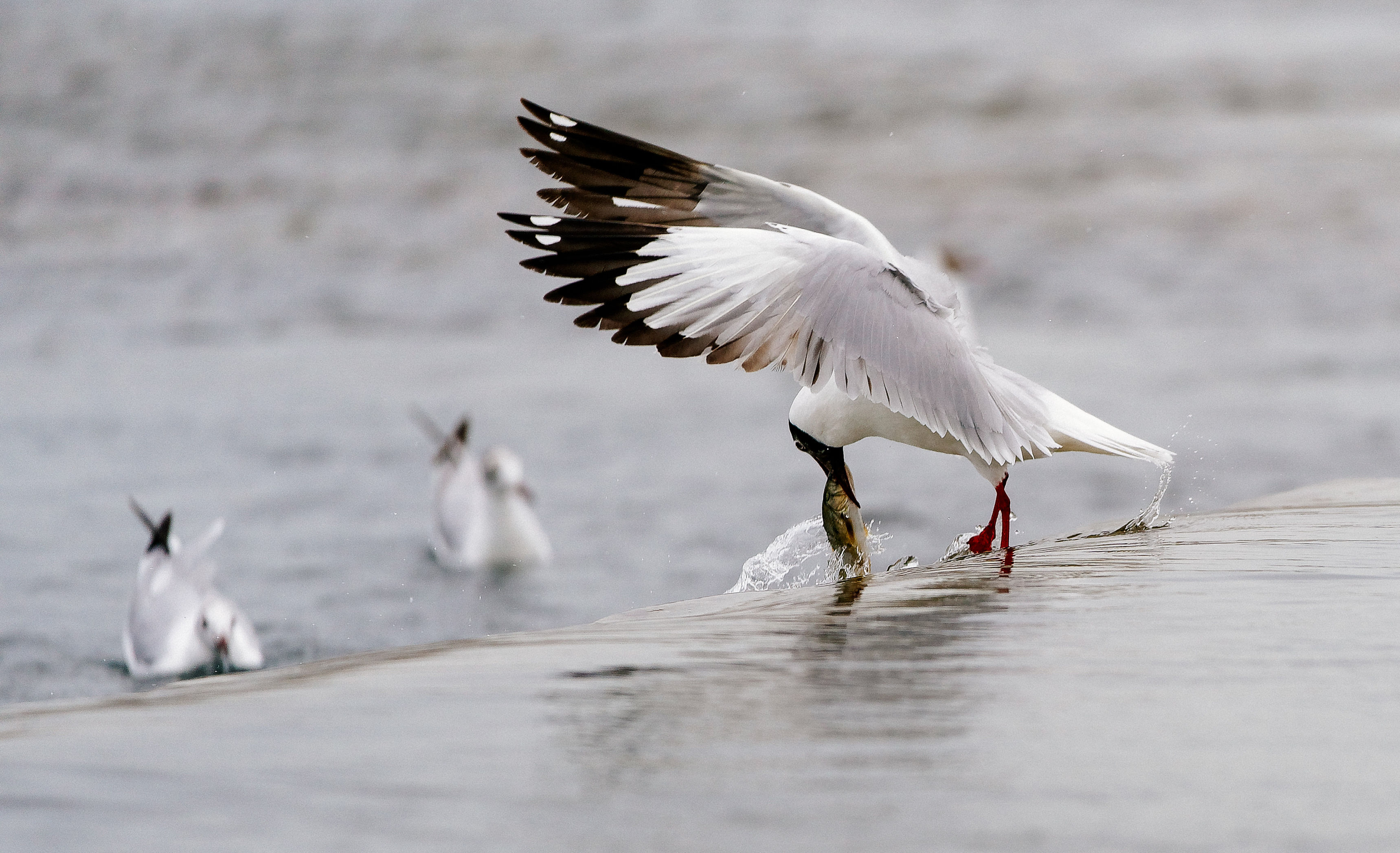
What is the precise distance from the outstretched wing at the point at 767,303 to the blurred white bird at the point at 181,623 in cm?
322

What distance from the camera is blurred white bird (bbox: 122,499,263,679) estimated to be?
266 inches

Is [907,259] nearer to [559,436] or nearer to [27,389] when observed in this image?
[559,436]

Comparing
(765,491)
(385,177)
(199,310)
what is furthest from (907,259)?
(385,177)

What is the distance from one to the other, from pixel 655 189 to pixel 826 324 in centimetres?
87

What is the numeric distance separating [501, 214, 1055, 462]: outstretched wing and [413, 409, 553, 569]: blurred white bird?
4790 millimetres

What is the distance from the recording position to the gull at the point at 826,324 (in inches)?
159

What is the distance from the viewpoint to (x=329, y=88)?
69.1ft

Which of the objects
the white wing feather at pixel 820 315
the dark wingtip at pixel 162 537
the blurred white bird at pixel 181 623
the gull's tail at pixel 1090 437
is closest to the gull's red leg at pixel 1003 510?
the gull's tail at pixel 1090 437

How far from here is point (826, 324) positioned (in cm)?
404

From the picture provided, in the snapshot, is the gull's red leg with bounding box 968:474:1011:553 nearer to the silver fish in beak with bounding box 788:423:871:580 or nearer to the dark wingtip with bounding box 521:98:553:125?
the silver fish in beak with bounding box 788:423:871:580

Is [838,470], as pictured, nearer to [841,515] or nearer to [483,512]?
[841,515]

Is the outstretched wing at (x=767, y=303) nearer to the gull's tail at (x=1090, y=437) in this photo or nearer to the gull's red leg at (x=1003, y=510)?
the gull's tail at (x=1090, y=437)

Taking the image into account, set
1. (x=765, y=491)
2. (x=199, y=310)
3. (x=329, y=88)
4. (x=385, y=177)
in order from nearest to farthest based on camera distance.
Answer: (x=765, y=491)
(x=199, y=310)
(x=385, y=177)
(x=329, y=88)

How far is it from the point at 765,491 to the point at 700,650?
6.48 meters
